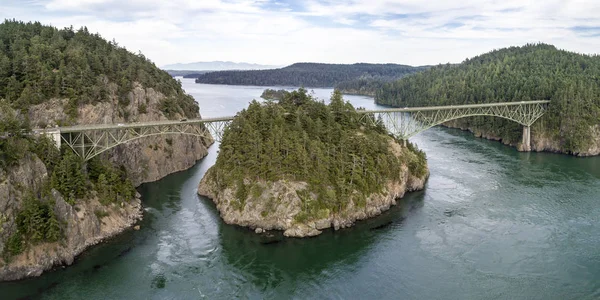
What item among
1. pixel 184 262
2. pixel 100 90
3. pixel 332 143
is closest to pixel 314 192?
pixel 332 143

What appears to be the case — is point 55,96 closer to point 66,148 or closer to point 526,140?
point 66,148

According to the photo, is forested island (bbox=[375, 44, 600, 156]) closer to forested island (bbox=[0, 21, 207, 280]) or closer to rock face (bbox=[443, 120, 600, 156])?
rock face (bbox=[443, 120, 600, 156])

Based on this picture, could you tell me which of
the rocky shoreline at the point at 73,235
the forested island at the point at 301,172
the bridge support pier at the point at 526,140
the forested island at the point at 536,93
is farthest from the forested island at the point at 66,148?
the forested island at the point at 536,93

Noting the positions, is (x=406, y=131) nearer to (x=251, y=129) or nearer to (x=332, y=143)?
(x=332, y=143)

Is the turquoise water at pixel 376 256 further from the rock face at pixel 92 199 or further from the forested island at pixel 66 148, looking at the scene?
the forested island at pixel 66 148

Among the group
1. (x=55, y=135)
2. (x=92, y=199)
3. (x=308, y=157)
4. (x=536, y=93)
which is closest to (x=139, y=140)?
(x=55, y=135)
